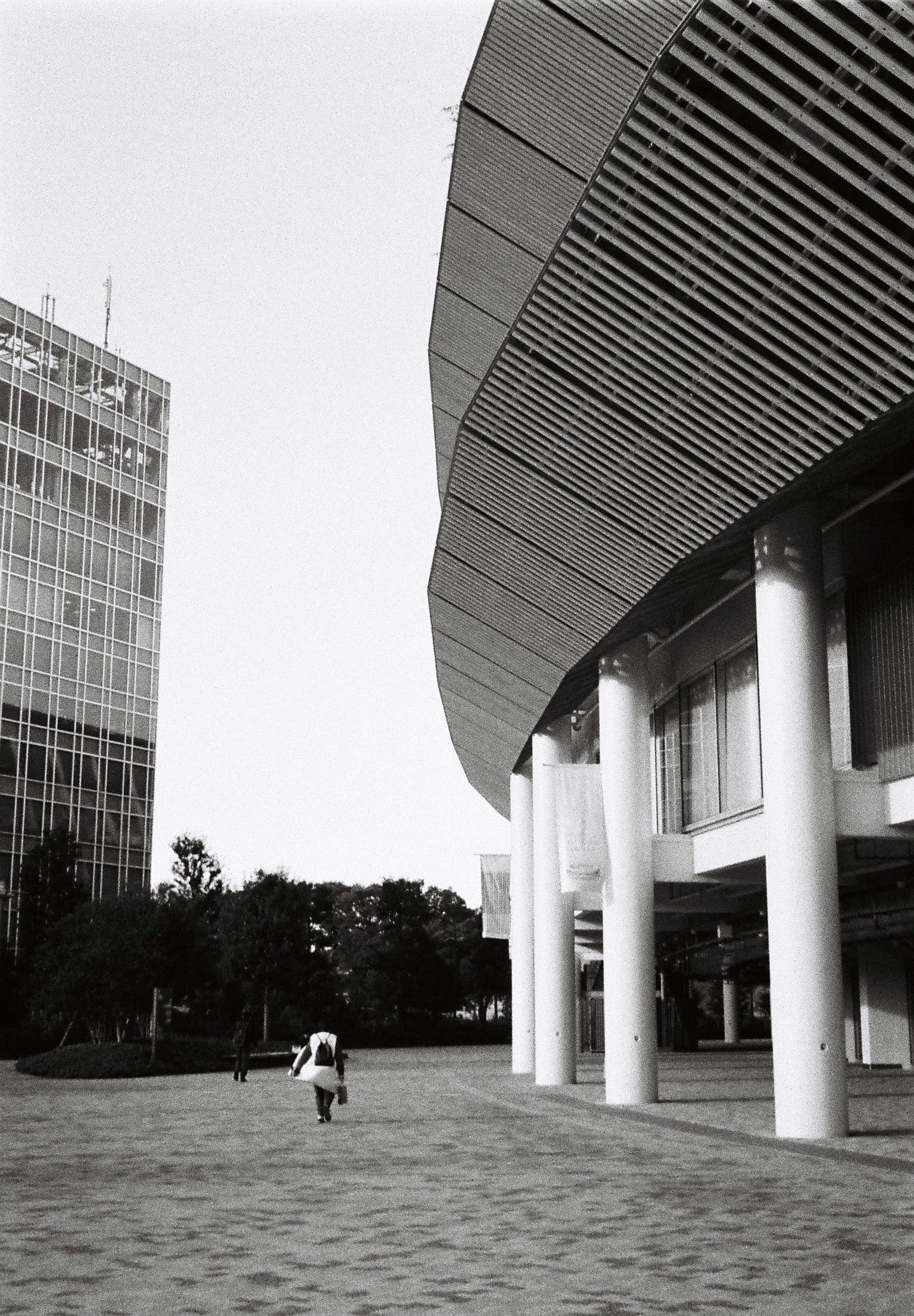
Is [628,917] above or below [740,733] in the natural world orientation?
below

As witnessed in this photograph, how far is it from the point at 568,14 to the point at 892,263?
3.55 meters

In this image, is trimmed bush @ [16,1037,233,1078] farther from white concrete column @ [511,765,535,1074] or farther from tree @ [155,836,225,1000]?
white concrete column @ [511,765,535,1074]

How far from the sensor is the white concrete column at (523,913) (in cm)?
3419

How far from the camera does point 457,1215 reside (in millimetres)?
10125

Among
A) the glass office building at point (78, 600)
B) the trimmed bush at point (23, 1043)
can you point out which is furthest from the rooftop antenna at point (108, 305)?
the trimmed bush at point (23, 1043)

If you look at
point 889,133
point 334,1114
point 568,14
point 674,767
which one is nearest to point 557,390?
point 568,14

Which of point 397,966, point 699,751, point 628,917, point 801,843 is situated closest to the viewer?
point 801,843

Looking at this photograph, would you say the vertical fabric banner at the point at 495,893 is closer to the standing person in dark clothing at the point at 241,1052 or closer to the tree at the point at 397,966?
the standing person in dark clothing at the point at 241,1052

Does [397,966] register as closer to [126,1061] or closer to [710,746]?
[126,1061]

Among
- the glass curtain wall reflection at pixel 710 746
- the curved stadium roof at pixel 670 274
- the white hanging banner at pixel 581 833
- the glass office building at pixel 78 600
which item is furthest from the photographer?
the glass office building at pixel 78 600

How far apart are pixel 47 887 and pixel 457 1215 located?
45635 millimetres

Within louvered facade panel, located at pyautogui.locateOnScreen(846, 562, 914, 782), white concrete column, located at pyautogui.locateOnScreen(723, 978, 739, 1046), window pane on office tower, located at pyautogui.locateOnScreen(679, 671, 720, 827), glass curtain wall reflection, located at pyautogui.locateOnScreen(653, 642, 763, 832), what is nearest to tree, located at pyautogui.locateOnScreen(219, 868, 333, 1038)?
white concrete column, located at pyautogui.locateOnScreen(723, 978, 739, 1046)

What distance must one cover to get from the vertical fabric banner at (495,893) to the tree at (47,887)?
15.5m

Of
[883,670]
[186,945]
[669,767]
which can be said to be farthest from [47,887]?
[883,670]
